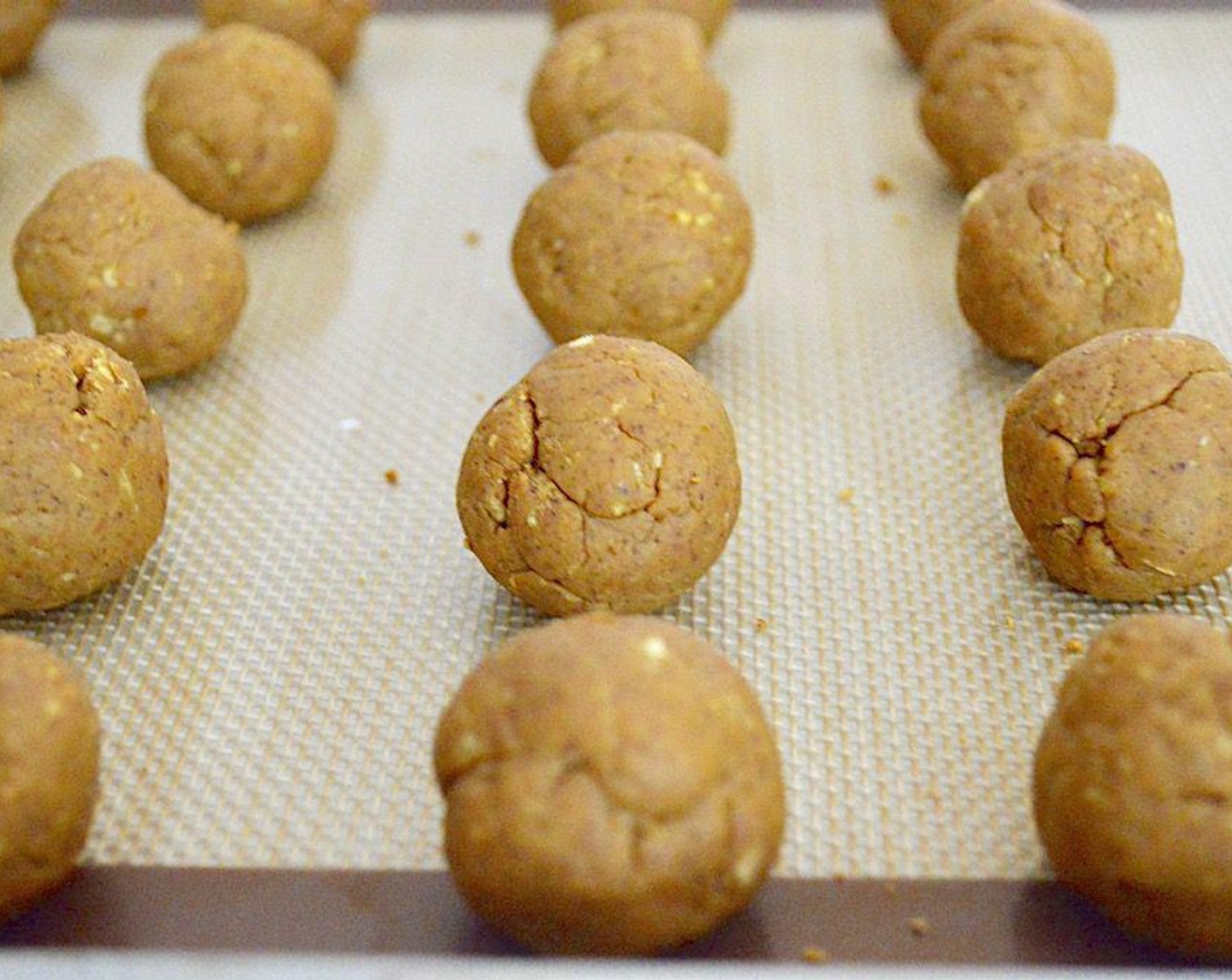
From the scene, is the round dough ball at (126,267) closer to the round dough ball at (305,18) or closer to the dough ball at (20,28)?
the round dough ball at (305,18)

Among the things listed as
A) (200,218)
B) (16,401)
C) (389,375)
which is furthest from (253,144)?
(16,401)

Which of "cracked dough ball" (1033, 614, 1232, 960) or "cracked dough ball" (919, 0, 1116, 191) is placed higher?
"cracked dough ball" (919, 0, 1116, 191)

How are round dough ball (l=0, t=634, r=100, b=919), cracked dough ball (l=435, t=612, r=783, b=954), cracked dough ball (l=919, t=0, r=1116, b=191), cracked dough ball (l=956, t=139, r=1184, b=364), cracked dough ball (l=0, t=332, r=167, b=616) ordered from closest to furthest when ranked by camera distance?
cracked dough ball (l=435, t=612, r=783, b=954)
round dough ball (l=0, t=634, r=100, b=919)
cracked dough ball (l=0, t=332, r=167, b=616)
cracked dough ball (l=956, t=139, r=1184, b=364)
cracked dough ball (l=919, t=0, r=1116, b=191)

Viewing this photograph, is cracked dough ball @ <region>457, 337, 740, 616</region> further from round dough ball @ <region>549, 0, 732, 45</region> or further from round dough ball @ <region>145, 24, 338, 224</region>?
round dough ball @ <region>549, 0, 732, 45</region>

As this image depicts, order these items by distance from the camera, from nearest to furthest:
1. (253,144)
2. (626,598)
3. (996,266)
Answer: (626,598)
(996,266)
(253,144)

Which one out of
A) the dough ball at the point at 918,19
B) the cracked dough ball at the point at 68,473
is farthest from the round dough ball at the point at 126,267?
the dough ball at the point at 918,19

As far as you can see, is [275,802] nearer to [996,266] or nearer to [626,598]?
[626,598]

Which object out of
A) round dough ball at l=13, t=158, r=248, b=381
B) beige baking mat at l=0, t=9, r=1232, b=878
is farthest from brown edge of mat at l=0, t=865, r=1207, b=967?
round dough ball at l=13, t=158, r=248, b=381
